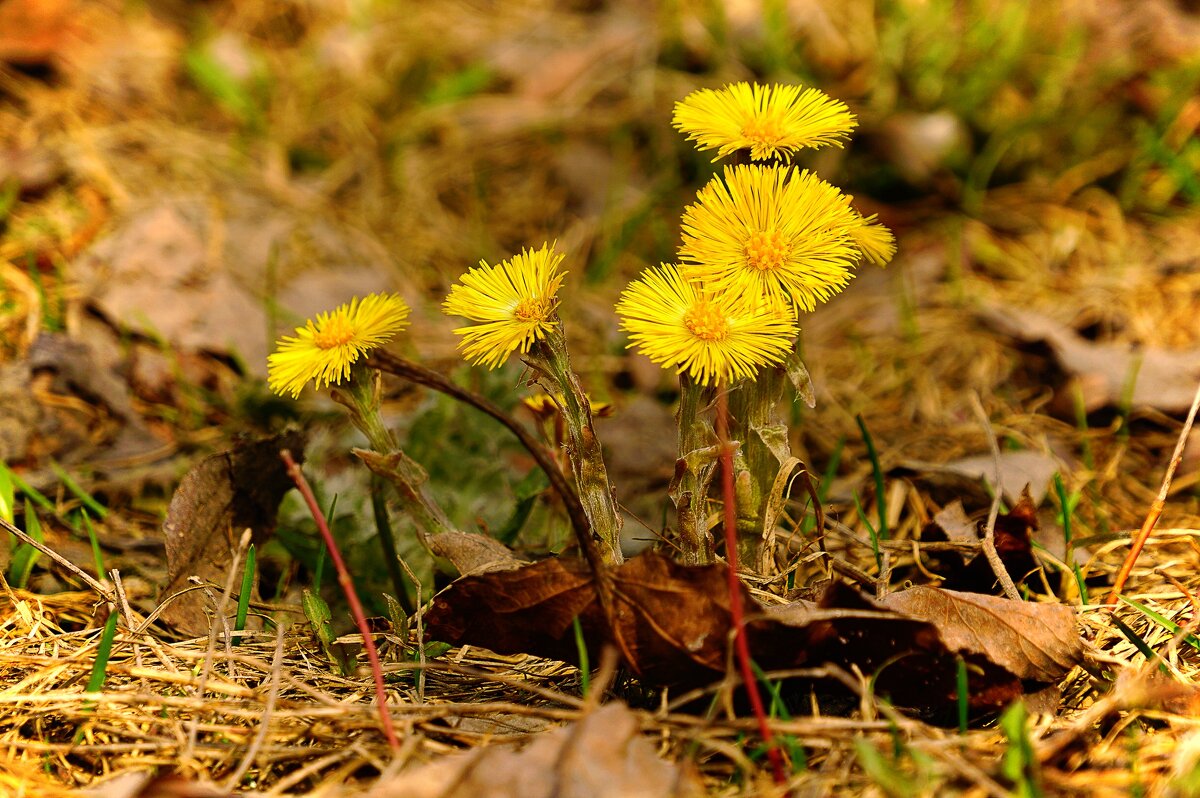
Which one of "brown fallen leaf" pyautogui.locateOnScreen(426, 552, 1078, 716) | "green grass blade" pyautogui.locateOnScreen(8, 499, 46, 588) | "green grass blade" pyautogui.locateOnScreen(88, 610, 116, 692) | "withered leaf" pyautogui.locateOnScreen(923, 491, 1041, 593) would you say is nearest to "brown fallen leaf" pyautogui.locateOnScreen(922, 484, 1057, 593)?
"withered leaf" pyautogui.locateOnScreen(923, 491, 1041, 593)

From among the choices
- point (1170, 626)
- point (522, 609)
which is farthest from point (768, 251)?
point (1170, 626)

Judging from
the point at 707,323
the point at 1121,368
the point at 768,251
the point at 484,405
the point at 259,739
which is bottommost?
the point at 259,739

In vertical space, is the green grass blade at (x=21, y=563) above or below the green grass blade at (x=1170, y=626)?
above

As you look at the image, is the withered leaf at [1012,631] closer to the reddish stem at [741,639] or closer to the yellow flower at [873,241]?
the reddish stem at [741,639]

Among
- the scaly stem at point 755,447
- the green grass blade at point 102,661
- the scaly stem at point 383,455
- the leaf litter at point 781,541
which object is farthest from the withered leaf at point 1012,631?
the green grass blade at point 102,661

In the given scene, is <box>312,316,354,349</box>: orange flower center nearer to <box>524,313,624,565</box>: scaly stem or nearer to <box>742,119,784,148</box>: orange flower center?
<box>524,313,624,565</box>: scaly stem

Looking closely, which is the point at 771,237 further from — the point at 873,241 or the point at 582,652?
the point at 582,652
